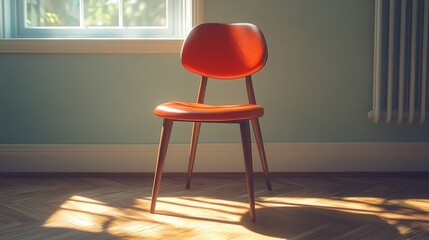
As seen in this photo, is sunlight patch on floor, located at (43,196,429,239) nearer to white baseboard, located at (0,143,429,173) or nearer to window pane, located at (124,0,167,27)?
white baseboard, located at (0,143,429,173)

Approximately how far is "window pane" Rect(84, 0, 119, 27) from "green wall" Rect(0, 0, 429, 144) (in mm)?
240

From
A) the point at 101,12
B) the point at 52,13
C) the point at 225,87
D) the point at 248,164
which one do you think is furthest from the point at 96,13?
the point at 248,164

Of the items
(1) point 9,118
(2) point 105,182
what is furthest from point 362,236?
(1) point 9,118

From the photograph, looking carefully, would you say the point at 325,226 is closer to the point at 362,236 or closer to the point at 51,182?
the point at 362,236

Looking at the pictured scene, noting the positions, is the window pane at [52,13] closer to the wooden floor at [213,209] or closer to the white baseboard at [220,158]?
the white baseboard at [220,158]

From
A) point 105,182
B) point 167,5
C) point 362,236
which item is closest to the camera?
point 362,236

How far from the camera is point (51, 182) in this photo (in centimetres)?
287

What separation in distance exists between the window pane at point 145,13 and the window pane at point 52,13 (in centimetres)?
27

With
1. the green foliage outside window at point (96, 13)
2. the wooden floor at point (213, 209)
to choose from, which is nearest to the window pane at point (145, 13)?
the green foliage outside window at point (96, 13)

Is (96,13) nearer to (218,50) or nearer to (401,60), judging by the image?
(218,50)

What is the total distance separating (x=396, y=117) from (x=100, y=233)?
5.50ft

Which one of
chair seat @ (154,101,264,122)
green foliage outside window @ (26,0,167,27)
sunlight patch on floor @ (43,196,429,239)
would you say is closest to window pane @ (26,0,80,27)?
green foliage outside window @ (26,0,167,27)

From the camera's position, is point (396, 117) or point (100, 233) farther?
point (396, 117)

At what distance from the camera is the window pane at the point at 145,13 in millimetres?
3107
